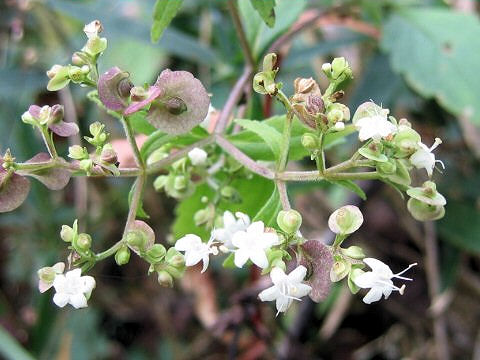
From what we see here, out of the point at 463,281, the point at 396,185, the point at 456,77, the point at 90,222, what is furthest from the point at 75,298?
the point at 463,281

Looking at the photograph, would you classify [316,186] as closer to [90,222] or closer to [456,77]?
[456,77]

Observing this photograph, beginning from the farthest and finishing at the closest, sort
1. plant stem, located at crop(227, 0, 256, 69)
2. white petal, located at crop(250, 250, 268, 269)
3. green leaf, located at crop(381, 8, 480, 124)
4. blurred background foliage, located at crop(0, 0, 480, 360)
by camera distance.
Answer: blurred background foliage, located at crop(0, 0, 480, 360) < green leaf, located at crop(381, 8, 480, 124) < plant stem, located at crop(227, 0, 256, 69) < white petal, located at crop(250, 250, 268, 269)

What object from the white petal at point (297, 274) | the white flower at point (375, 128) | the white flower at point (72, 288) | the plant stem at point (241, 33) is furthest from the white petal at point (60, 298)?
the plant stem at point (241, 33)

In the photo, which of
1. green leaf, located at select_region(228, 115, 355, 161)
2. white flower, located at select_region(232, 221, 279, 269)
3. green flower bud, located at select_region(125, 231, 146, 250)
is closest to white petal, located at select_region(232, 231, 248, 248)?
white flower, located at select_region(232, 221, 279, 269)

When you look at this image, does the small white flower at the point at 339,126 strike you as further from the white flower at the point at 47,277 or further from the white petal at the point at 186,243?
the white flower at the point at 47,277

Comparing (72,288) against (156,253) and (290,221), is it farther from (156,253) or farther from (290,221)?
(290,221)

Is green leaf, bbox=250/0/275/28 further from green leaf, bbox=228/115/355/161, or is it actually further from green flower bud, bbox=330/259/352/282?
green flower bud, bbox=330/259/352/282
